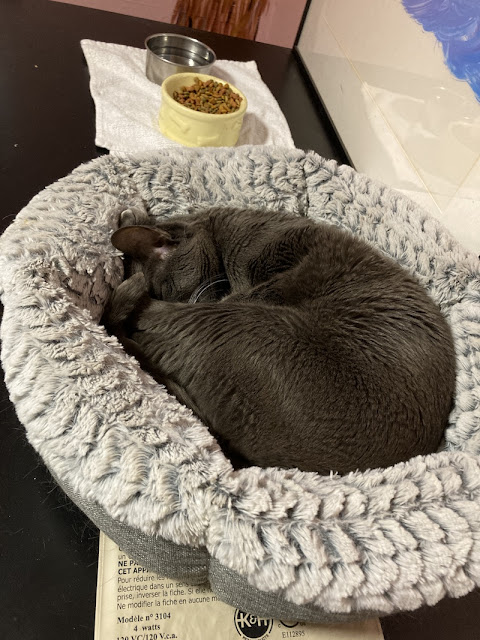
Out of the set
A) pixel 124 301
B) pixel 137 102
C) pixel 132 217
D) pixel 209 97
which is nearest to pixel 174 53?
pixel 137 102

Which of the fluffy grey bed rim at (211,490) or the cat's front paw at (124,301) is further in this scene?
the cat's front paw at (124,301)

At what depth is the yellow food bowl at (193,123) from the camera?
134cm

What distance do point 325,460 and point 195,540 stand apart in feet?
0.73

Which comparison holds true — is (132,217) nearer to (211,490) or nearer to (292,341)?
(292,341)

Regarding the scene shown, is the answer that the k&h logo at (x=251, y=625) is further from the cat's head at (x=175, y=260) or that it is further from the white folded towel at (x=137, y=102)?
the white folded towel at (x=137, y=102)

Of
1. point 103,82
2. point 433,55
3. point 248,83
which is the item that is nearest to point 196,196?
point 433,55

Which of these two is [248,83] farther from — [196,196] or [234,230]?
[234,230]

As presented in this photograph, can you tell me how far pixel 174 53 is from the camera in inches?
68.4

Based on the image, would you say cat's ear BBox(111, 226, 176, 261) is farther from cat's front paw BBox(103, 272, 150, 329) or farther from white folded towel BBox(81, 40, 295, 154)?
white folded towel BBox(81, 40, 295, 154)

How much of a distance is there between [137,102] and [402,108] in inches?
32.7

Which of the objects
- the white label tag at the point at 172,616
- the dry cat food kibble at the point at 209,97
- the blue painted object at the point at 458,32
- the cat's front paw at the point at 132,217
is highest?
the blue painted object at the point at 458,32

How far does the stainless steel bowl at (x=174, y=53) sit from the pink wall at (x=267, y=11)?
0.46m

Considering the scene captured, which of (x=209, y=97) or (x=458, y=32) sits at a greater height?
(x=458, y=32)

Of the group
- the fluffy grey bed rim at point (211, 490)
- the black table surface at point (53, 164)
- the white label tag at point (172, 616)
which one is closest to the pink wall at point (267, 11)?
the black table surface at point (53, 164)
